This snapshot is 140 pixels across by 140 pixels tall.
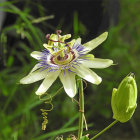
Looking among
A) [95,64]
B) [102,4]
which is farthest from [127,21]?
[95,64]

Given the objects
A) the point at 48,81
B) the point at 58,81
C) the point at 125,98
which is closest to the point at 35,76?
the point at 48,81

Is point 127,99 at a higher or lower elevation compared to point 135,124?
higher

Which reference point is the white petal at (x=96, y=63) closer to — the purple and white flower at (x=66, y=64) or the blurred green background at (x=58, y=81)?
the purple and white flower at (x=66, y=64)

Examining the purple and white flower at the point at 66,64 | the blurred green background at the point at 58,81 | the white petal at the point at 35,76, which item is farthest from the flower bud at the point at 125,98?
the blurred green background at the point at 58,81

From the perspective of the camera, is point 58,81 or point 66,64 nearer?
point 66,64

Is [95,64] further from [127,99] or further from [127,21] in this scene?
[127,21]

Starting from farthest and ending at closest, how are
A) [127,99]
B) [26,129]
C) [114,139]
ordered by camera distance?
[114,139]
[26,129]
[127,99]

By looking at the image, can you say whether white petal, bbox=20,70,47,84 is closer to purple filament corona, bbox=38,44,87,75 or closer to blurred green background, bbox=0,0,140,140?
purple filament corona, bbox=38,44,87,75

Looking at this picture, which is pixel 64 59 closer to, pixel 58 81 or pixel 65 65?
pixel 65 65
